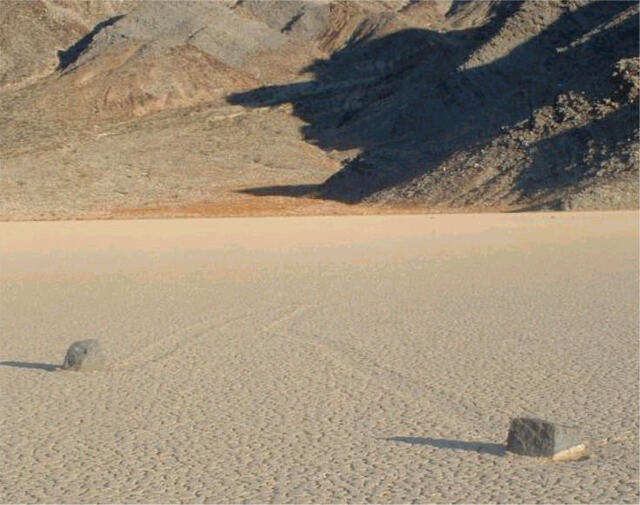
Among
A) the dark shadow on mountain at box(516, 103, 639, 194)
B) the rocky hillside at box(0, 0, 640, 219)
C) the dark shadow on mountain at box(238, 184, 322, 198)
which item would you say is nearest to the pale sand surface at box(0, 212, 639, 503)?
the dark shadow on mountain at box(516, 103, 639, 194)

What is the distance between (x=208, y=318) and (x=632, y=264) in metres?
7.55

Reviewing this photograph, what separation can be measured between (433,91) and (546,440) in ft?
159

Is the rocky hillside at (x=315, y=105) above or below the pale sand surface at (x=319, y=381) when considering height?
above

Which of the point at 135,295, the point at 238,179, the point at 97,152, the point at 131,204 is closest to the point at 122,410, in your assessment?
the point at 135,295

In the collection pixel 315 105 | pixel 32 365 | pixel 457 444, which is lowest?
pixel 457 444

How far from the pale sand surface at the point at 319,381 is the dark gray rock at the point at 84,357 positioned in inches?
4.4

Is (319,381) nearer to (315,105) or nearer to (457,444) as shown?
(457,444)

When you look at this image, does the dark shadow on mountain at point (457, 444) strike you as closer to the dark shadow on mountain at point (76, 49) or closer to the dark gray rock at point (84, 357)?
the dark gray rock at point (84, 357)

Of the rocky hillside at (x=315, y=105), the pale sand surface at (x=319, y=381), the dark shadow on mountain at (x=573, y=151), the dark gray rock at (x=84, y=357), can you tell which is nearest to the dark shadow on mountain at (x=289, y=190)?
the rocky hillside at (x=315, y=105)

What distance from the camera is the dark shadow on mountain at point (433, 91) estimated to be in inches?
1689

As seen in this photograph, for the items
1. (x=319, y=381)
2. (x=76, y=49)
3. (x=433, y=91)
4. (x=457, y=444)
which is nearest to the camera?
(x=457, y=444)

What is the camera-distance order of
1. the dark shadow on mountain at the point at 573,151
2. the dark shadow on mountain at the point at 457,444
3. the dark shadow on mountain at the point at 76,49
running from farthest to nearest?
the dark shadow on mountain at the point at 76,49
the dark shadow on mountain at the point at 573,151
the dark shadow on mountain at the point at 457,444

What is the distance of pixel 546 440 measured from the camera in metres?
5.29

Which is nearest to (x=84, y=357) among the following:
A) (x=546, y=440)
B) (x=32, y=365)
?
(x=32, y=365)
